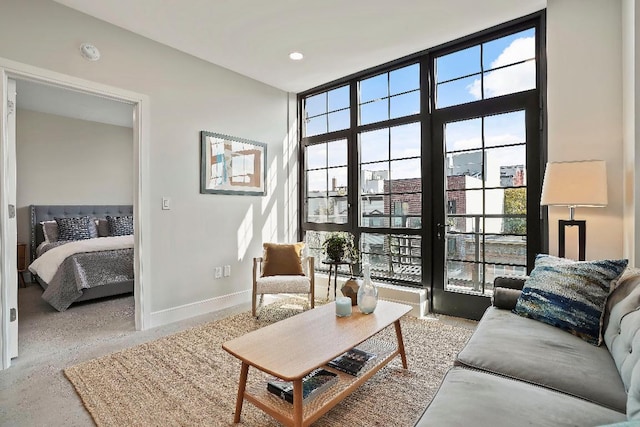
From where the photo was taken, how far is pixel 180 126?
3.26 m

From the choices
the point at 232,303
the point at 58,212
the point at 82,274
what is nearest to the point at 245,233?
the point at 232,303

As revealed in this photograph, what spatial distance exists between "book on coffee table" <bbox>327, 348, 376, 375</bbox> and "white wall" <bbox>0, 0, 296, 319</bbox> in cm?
203

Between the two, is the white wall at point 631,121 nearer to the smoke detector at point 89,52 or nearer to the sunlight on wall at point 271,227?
the sunlight on wall at point 271,227

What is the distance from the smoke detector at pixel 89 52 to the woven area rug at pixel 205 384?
2385 millimetres

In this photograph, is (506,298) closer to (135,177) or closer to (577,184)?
(577,184)

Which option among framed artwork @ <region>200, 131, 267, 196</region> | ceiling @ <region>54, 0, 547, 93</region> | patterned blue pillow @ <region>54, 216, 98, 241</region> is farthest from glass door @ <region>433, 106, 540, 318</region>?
patterned blue pillow @ <region>54, 216, 98, 241</region>

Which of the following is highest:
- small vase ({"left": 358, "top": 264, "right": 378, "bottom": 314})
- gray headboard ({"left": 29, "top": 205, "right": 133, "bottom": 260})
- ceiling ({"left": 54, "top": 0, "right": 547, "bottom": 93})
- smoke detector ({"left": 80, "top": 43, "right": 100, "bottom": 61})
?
ceiling ({"left": 54, "top": 0, "right": 547, "bottom": 93})

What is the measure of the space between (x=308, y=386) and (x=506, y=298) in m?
1.28

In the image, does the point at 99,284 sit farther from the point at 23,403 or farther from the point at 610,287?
the point at 610,287

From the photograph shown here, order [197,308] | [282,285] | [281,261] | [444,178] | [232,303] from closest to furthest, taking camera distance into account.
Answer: [282,285] < [444,178] < [197,308] < [281,261] < [232,303]

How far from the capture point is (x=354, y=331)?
1.81 meters

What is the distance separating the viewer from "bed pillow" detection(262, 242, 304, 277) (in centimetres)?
347

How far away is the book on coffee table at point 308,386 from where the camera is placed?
5.11 feet

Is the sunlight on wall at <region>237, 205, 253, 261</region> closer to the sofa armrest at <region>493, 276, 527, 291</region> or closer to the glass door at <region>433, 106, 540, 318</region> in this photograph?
the glass door at <region>433, 106, 540, 318</region>
